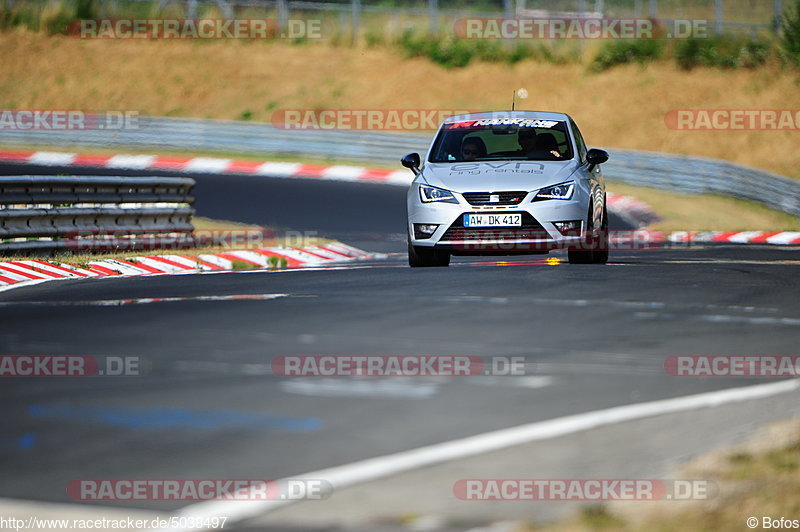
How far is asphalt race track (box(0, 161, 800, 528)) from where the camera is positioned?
600cm

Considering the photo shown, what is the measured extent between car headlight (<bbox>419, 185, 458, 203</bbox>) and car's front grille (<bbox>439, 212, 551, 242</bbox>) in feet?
0.84

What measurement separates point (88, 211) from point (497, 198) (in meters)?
5.73

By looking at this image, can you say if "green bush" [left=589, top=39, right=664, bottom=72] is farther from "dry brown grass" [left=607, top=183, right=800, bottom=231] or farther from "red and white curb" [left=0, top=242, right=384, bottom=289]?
"red and white curb" [left=0, top=242, right=384, bottom=289]

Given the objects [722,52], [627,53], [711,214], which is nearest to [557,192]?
[711,214]

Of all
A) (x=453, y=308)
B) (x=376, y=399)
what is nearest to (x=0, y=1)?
(x=453, y=308)

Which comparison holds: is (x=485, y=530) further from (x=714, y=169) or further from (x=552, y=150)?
(x=714, y=169)

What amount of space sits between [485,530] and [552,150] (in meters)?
10.6

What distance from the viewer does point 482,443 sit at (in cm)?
601

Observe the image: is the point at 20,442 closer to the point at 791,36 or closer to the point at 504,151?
the point at 504,151

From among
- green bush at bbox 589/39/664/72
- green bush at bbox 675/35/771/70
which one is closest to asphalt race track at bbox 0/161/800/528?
green bush at bbox 675/35/771/70

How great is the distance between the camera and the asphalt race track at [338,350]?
600 cm

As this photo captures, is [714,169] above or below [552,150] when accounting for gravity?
below

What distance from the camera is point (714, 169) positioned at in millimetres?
29094

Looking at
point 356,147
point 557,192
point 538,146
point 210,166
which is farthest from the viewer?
point 356,147
